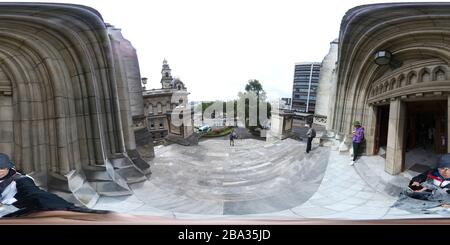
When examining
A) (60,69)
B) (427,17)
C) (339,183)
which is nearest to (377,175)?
(339,183)

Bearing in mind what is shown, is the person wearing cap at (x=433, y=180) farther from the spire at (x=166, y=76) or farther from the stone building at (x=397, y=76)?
the spire at (x=166, y=76)

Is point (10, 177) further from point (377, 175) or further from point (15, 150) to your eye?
point (377, 175)

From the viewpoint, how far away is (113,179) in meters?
1.25

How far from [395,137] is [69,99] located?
1849 millimetres

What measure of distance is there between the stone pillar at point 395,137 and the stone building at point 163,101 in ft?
3.71

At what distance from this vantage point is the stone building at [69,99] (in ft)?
3.74

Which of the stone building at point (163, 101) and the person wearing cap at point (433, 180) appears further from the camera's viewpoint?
the person wearing cap at point (433, 180)

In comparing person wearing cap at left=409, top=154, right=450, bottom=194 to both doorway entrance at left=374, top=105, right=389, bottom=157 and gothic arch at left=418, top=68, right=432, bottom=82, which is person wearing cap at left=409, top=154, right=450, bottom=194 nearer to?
doorway entrance at left=374, top=105, right=389, bottom=157

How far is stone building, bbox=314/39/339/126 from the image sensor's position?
1.12m

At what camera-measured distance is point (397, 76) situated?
3.75 feet

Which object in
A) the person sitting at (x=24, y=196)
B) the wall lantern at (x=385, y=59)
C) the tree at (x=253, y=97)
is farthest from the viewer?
the person sitting at (x=24, y=196)

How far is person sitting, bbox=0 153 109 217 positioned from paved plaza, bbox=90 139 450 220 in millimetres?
221

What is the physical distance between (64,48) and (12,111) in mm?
487

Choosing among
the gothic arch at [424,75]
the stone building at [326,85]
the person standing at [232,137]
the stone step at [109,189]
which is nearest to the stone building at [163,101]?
the person standing at [232,137]
